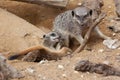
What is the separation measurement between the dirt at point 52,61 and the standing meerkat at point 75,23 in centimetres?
18

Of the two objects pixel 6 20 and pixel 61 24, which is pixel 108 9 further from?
pixel 6 20

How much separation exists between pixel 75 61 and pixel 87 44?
0.85 m

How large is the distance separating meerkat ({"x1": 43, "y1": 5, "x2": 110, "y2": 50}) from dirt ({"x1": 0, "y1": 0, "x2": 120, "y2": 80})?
172 millimetres

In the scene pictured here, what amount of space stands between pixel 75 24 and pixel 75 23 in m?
0.02

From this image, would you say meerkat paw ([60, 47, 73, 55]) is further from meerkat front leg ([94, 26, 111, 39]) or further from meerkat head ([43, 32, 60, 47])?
meerkat front leg ([94, 26, 111, 39])

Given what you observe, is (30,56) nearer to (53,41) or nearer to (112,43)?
(53,41)

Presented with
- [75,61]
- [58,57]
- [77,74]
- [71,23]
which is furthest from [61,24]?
[77,74]

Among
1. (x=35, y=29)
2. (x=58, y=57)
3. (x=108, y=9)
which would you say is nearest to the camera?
(x=58, y=57)

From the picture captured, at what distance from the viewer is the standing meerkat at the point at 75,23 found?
473 centimetres

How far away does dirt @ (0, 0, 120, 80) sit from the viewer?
3.68 meters

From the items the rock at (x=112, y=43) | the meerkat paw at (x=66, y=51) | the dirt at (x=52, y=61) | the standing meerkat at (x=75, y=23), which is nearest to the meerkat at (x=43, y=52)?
the meerkat paw at (x=66, y=51)

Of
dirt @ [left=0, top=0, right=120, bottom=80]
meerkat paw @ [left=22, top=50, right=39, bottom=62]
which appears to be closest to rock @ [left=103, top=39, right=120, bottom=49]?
dirt @ [left=0, top=0, right=120, bottom=80]

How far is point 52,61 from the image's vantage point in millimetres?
4148

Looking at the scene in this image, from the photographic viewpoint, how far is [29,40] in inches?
200
